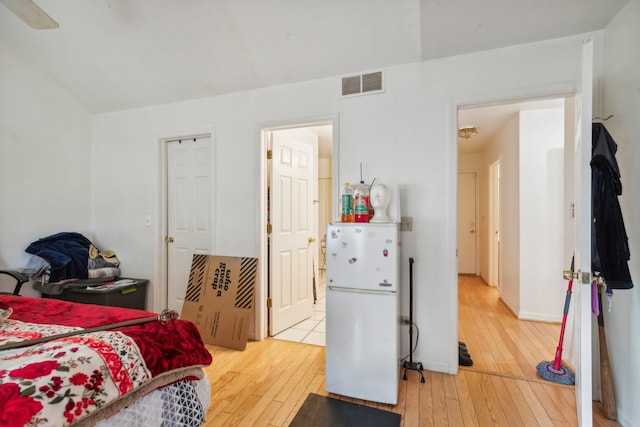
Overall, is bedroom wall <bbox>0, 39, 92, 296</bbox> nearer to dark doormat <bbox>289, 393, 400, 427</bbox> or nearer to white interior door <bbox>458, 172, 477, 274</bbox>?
dark doormat <bbox>289, 393, 400, 427</bbox>

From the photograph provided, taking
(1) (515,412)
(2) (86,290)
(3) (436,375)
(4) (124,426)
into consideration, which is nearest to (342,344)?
(3) (436,375)

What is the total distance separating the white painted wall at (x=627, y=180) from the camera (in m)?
1.63

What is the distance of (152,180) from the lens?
10.7ft

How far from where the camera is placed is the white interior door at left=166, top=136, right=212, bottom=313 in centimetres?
312

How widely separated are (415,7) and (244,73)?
4.93 ft

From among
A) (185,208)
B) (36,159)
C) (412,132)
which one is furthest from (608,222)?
(36,159)

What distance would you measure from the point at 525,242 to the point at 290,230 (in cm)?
275

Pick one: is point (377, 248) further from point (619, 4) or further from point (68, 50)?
point (68, 50)

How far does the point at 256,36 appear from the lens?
89.1 inches

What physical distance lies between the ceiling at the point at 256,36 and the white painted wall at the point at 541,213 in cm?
162

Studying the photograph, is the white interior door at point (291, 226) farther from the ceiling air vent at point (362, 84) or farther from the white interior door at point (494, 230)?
the white interior door at point (494, 230)

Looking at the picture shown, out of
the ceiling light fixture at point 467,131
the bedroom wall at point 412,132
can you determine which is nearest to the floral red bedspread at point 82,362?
the bedroom wall at point 412,132

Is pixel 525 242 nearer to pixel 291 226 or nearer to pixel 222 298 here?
pixel 291 226

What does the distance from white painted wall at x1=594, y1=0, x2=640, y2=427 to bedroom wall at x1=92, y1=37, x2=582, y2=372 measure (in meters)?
0.23
